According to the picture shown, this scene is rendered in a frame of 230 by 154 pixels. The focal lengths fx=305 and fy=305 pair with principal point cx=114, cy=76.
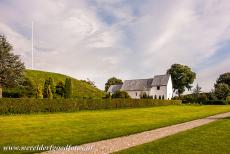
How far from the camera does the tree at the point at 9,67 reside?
142ft

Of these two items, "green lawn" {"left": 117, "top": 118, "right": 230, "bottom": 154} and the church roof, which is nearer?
"green lawn" {"left": 117, "top": 118, "right": 230, "bottom": 154}

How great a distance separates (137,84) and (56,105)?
60701 mm

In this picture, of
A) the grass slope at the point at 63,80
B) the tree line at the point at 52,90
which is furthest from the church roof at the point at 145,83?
the tree line at the point at 52,90

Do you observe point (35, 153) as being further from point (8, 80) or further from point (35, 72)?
point (35, 72)

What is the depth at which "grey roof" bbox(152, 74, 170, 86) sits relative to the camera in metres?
89.2

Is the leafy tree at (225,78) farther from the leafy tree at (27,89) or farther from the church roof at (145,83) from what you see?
the leafy tree at (27,89)

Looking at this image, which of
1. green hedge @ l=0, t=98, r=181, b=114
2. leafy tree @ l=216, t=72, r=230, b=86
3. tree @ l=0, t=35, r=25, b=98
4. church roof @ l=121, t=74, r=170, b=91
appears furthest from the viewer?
leafy tree @ l=216, t=72, r=230, b=86

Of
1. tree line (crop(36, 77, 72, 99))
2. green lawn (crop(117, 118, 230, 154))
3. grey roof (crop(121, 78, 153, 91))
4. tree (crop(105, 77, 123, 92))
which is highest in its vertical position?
tree (crop(105, 77, 123, 92))

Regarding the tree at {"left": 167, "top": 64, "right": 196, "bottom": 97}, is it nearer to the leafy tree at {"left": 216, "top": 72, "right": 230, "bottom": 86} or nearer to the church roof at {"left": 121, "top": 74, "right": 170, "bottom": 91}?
the church roof at {"left": 121, "top": 74, "right": 170, "bottom": 91}

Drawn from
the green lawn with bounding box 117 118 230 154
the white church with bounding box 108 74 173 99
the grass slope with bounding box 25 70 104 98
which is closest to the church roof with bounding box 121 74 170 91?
the white church with bounding box 108 74 173 99

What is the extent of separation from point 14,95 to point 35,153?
1540 inches

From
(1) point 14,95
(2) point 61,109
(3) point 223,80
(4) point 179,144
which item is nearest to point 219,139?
(4) point 179,144

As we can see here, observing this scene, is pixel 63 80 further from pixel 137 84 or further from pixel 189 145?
pixel 189 145

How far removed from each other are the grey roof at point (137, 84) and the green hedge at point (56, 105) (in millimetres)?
44050
